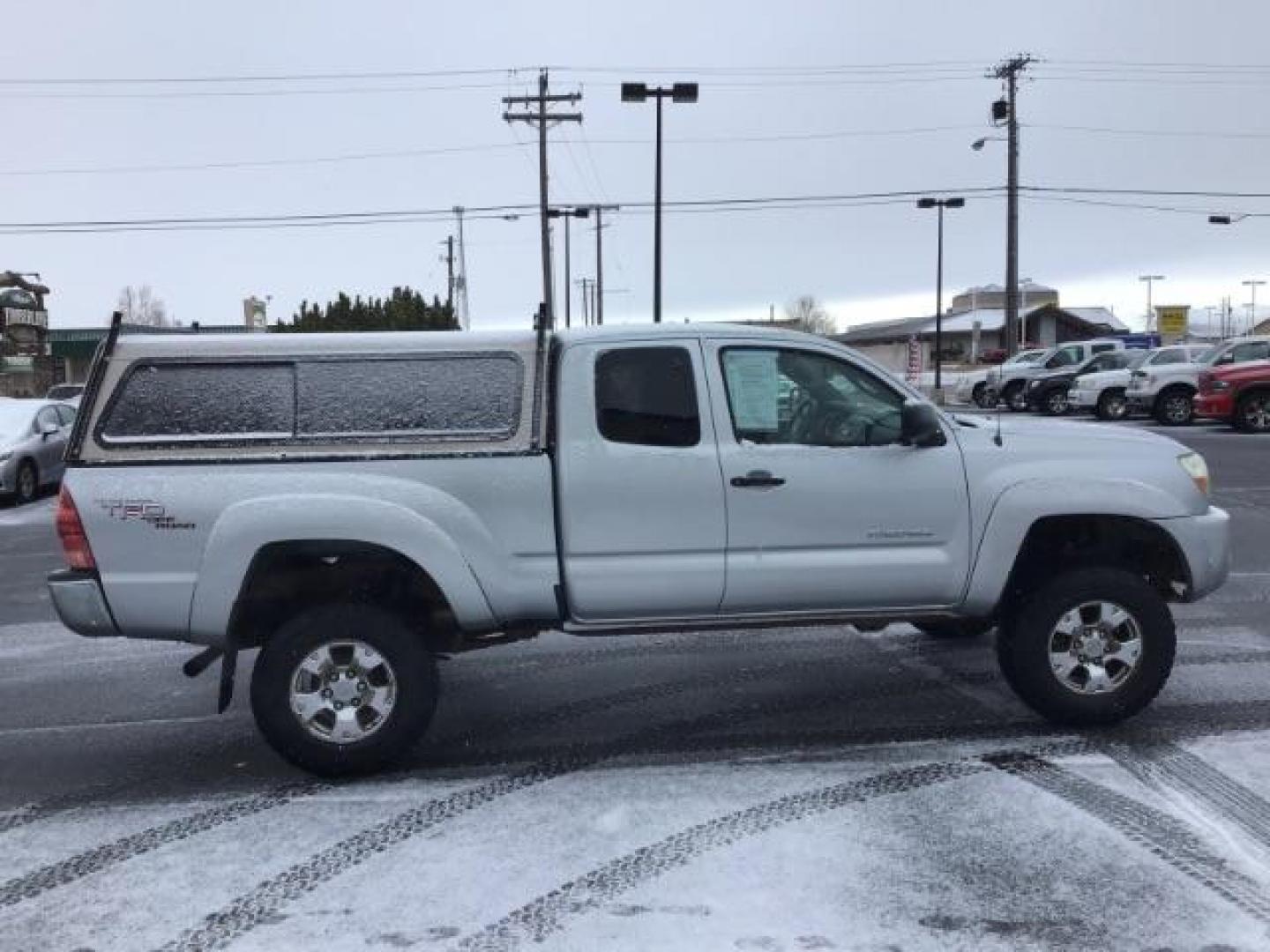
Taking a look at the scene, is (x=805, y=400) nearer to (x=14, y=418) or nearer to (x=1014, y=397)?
(x=14, y=418)

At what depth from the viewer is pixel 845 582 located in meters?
5.55

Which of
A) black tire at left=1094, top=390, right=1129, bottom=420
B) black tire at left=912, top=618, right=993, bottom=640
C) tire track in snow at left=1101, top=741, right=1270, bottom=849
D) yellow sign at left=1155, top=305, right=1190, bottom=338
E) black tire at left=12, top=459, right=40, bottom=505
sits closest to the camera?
tire track in snow at left=1101, top=741, right=1270, bottom=849

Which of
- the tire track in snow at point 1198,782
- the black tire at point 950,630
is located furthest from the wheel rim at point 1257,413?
the tire track in snow at point 1198,782

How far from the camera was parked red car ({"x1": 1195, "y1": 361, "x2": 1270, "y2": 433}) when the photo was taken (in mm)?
22578

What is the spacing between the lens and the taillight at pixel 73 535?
509 centimetres

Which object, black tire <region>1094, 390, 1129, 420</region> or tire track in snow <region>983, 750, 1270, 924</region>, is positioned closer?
tire track in snow <region>983, 750, 1270, 924</region>

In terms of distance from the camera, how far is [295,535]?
201 inches

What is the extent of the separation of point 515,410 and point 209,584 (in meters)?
1.50

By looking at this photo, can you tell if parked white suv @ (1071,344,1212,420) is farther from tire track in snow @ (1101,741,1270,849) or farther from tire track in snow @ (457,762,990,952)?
tire track in snow @ (457,762,990,952)

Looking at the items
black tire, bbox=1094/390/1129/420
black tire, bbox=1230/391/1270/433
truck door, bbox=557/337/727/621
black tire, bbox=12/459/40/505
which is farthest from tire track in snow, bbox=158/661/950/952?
black tire, bbox=1094/390/1129/420

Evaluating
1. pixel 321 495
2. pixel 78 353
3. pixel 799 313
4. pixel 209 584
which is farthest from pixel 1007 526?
pixel 799 313

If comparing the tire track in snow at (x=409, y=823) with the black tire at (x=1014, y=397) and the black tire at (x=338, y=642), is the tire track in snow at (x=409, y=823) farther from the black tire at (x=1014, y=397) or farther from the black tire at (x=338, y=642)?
the black tire at (x=1014, y=397)

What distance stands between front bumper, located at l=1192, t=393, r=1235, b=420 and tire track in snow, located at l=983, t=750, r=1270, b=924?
19812 millimetres

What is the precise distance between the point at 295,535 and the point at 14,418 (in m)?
15.2
